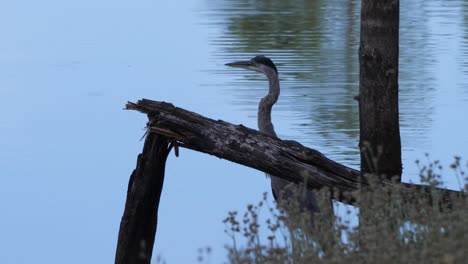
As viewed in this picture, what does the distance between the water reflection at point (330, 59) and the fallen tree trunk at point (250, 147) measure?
18.6 feet

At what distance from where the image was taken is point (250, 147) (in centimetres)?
896

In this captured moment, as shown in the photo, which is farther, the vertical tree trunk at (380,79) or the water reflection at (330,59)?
the water reflection at (330,59)

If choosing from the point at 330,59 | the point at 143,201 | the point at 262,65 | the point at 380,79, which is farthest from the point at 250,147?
the point at 330,59

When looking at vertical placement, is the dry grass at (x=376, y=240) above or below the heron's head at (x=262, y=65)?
below

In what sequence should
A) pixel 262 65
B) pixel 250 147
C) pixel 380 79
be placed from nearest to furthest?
pixel 250 147, pixel 380 79, pixel 262 65

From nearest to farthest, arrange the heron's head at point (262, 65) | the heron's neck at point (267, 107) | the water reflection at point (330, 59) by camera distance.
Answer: the heron's neck at point (267, 107) → the heron's head at point (262, 65) → the water reflection at point (330, 59)

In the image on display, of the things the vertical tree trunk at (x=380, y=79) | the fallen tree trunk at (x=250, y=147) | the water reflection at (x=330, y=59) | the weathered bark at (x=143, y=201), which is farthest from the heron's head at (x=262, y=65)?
the water reflection at (x=330, y=59)

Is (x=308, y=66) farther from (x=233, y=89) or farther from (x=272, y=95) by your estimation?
(x=272, y=95)

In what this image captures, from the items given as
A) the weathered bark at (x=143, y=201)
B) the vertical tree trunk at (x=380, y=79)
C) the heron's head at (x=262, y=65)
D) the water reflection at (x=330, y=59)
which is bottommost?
the weathered bark at (x=143, y=201)

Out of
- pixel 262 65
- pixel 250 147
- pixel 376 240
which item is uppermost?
pixel 262 65

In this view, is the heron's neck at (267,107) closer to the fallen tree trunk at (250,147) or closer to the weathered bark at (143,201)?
the weathered bark at (143,201)

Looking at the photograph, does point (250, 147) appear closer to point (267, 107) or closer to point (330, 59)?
point (267, 107)

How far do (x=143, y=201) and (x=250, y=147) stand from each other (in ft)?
3.58

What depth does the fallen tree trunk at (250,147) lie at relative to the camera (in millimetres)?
8852
